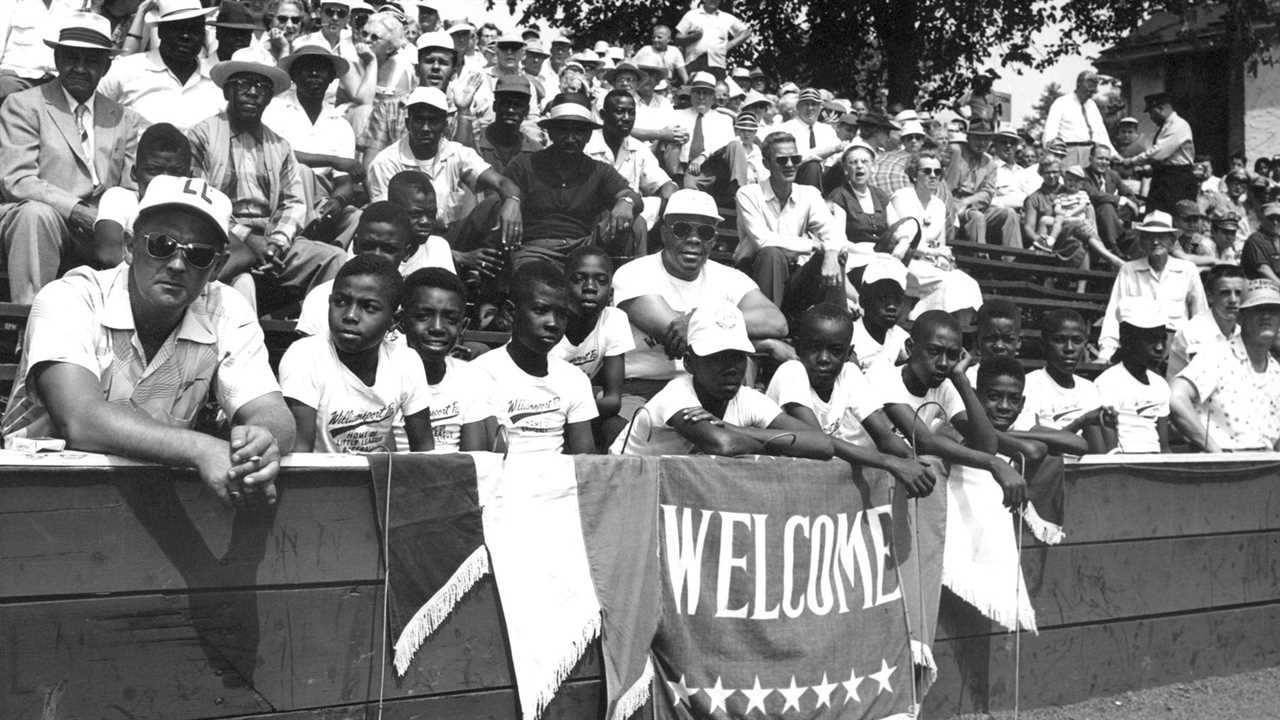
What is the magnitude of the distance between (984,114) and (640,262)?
9.92 metres

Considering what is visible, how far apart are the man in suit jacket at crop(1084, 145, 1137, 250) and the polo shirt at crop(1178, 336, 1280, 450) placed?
7.20 m

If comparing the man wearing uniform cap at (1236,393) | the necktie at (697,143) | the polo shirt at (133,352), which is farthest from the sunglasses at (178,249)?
the necktie at (697,143)

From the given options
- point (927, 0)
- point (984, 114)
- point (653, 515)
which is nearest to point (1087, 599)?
point (653, 515)

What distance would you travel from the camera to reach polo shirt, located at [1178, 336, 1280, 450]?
8391mm

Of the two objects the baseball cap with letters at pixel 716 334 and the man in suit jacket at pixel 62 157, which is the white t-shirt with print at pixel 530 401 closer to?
the baseball cap with letters at pixel 716 334

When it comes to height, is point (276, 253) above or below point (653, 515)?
above

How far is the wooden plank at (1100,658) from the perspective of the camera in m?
6.30

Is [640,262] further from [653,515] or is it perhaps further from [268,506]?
[268,506]

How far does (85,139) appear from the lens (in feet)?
22.9

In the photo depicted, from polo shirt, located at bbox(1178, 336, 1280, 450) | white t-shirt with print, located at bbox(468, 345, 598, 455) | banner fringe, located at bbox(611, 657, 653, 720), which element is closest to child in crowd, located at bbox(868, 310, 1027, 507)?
white t-shirt with print, located at bbox(468, 345, 598, 455)

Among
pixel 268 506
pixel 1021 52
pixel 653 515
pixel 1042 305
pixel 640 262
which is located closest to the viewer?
pixel 268 506

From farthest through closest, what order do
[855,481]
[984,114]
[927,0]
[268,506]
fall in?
[927,0] → [984,114] → [855,481] → [268,506]

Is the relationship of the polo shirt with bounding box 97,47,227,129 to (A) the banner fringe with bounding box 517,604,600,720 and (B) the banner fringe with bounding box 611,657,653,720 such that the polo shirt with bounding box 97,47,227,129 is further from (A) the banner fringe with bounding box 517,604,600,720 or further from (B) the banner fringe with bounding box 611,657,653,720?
(B) the banner fringe with bounding box 611,657,653,720

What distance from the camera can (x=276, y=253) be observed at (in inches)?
282
